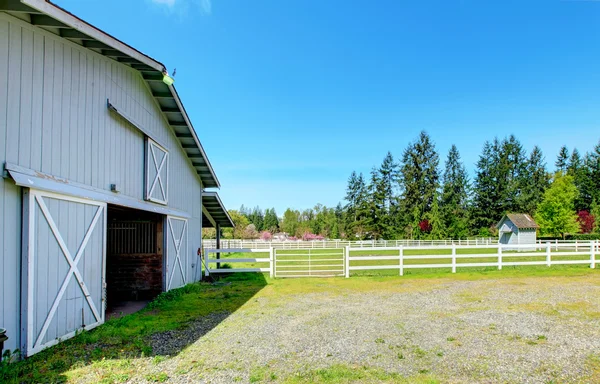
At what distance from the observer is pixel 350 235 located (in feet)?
154

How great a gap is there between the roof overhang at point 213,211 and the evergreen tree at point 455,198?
34.0 metres

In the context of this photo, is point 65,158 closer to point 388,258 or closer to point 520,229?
point 388,258

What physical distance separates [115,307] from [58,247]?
3819 millimetres

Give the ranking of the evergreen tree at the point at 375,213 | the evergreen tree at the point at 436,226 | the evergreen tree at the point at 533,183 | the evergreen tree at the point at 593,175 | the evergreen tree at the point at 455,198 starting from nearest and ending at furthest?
the evergreen tree at the point at 436,226 < the evergreen tree at the point at 455,198 < the evergreen tree at the point at 375,213 < the evergreen tree at the point at 533,183 < the evergreen tree at the point at 593,175

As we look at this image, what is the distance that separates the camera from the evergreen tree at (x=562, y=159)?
188 ft

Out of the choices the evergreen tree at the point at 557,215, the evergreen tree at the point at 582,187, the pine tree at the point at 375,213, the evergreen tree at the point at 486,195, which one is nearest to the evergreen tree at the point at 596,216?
the evergreen tree at the point at 582,187

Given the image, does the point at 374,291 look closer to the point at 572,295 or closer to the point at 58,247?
the point at 572,295

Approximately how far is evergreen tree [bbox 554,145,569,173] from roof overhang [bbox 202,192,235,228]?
209 ft

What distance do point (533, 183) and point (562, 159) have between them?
14.5m

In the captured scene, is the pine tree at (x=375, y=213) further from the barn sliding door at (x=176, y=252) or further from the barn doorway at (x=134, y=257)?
the barn doorway at (x=134, y=257)

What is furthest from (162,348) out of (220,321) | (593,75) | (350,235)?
(350,235)

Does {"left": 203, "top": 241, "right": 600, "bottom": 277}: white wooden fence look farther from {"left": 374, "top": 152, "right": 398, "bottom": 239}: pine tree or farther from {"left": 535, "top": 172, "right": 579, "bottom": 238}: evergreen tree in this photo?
{"left": 374, "top": 152, "right": 398, "bottom": 239}: pine tree

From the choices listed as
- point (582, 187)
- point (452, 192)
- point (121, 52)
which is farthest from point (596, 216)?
point (121, 52)

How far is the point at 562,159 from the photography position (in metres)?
57.6
